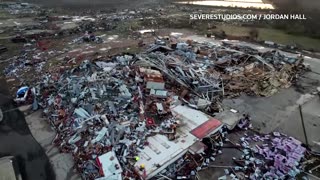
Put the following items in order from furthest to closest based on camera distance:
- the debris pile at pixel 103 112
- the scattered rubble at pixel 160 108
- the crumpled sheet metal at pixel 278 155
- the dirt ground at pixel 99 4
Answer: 1. the dirt ground at pixel 99 4
2. the debris pile at pixel 103 112
3. the scattered rubble at pixel 160 108
4. the crumpled sheet metal at pixel 278 155

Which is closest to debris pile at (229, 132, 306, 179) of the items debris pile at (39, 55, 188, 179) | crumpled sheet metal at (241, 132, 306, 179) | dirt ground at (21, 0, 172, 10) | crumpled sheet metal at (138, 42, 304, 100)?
crumpled sheet metal at (241, 132, 306, 179)

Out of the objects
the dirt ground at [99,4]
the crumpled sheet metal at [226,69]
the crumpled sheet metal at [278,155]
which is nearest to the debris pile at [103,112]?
the crumpled sheet metal at [226,69]

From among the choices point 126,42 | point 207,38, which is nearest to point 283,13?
point 207,38

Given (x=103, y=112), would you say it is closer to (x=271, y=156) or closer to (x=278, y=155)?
(x=271, y=156)

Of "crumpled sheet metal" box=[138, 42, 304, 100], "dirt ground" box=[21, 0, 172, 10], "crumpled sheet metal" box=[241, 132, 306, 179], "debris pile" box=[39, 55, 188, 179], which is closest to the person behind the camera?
"crumpled sheet metal" box=[241, 132, 306, 179]

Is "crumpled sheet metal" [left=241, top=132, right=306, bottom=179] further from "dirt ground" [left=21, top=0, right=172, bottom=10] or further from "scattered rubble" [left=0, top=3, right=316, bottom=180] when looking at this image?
"dirt ground" [left=21, top=0, right=172, bottom=10]

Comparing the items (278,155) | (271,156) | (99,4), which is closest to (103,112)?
(271,156)

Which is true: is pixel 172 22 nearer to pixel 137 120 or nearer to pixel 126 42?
pixel 126 42

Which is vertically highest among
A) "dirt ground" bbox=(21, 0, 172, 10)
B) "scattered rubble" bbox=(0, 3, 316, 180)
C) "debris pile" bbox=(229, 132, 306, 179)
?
"dirt ground" bbox=(21, 0, 172, 10)

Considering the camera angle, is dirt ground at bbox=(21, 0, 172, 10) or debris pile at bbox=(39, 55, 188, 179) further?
dirt ground at bbox=(21, 0, 172, 10)

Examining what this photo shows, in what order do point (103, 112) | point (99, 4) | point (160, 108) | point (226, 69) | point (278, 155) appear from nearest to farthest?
point (278, 155) < point (103, 112) < point (160, 108) < point (226, 69) < point (99, 4)

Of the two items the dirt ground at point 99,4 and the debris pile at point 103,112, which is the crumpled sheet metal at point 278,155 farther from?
the dirt ground at point 99,4

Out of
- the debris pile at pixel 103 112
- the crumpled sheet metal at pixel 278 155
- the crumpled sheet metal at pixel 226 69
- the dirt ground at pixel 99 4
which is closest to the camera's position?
the crumpled sheet metal at pixel 278 155
